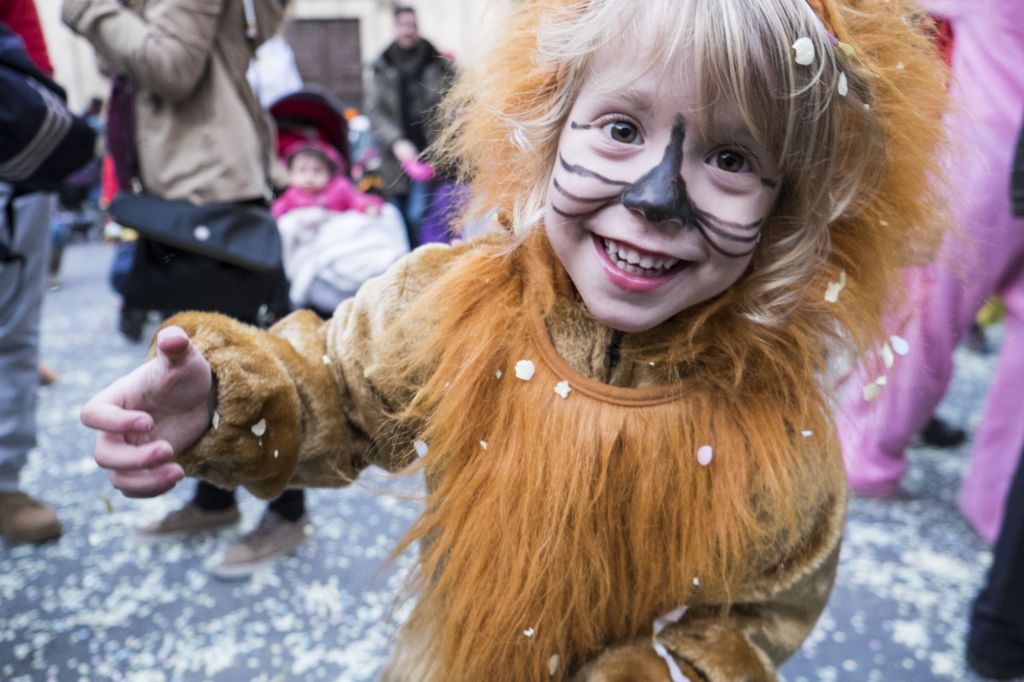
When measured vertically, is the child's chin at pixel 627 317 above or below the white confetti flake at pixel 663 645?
above

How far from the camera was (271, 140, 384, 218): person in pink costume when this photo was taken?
280 centimetres

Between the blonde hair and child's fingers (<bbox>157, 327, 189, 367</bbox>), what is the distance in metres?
0.40

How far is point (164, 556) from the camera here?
193 cm

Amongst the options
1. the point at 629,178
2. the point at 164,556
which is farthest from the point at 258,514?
the point at 629,178

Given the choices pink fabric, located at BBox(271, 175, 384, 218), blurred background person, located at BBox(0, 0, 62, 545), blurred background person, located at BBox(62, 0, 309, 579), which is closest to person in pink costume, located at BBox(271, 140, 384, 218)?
pink fabric, located at BBox(271, 175, 384, 218)

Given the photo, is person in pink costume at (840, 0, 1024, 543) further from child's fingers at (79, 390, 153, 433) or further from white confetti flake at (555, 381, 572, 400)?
child's fingers at (79, 390, 153, 433)

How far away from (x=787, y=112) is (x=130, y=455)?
30.3 inches

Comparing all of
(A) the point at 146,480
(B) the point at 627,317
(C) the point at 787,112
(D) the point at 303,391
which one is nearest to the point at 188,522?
(D) the point at 303,391

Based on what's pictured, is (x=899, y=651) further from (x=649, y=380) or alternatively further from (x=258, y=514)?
(x=258, y=514)

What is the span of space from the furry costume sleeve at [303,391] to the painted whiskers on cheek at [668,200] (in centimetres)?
28

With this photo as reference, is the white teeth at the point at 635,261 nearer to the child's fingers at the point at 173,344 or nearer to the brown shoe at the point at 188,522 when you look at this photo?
the child's fingers at the point at 173,344

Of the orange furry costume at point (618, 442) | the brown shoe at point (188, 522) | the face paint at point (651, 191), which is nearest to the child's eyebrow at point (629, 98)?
the face paint at point (651, 191)

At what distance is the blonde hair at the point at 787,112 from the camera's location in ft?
2.42

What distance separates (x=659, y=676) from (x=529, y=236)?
54 centimetres
